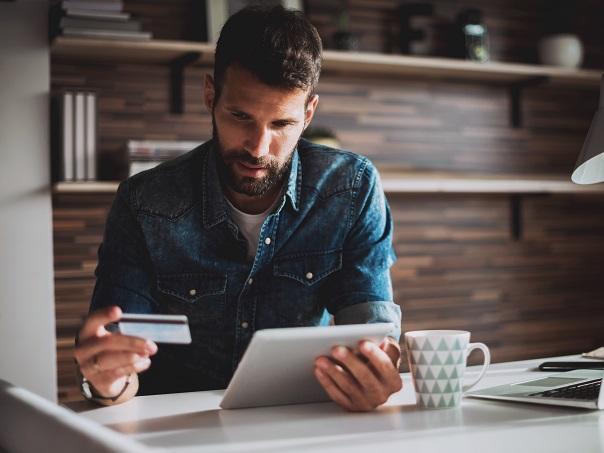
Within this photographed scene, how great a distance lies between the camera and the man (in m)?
1.63

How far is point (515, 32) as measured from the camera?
3746 mm

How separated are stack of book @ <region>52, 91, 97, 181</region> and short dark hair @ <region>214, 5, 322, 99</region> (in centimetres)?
125

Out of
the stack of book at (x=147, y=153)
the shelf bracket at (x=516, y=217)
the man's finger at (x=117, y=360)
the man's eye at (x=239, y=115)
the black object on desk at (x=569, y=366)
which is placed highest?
the man's eye at (x=239, y=115)

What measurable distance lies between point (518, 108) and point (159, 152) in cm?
174

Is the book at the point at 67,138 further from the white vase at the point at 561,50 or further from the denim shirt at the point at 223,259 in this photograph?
the white vase at the point at 561,50

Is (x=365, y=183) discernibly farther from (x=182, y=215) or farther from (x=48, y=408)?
(x=48, y=408)

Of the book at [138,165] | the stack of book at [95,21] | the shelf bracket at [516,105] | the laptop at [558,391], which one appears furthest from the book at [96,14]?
the laptop at [558,391]

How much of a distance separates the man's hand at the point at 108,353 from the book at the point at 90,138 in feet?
5.43

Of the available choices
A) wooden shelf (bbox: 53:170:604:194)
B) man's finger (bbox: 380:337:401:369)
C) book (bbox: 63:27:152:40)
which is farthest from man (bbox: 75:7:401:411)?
wooden shelf (bbox: 53:170:604:194)

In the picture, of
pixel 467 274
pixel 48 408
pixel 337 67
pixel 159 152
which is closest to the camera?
pixel 48 408

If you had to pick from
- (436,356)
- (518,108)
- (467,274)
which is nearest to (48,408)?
(436,356)

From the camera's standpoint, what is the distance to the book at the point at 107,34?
277 centimetres

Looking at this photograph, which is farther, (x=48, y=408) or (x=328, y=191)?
(x=328, y=191)

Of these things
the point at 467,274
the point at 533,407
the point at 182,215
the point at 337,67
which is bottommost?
the point at 467,274
